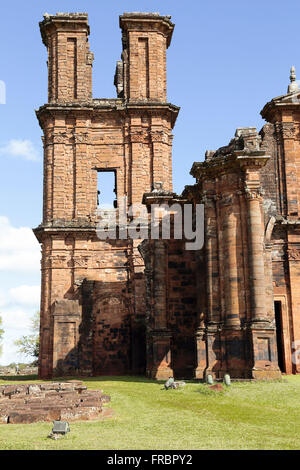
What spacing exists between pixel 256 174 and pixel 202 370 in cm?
609

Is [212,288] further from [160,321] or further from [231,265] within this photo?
[160,321]

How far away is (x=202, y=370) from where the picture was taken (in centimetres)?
1741

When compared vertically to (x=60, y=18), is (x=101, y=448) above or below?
below

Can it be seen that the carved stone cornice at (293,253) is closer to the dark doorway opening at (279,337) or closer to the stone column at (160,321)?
the dark doorway opening at (279,337)

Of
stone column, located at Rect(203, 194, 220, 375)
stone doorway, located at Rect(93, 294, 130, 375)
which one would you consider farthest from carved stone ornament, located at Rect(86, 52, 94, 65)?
stone column, located at Rect(203, 194, 220, 375)

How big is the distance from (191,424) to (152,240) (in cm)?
1185

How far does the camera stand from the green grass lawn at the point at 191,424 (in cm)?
848

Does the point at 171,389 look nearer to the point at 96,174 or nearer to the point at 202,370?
the point at 202,370

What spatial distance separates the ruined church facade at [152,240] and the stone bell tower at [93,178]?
6 cm

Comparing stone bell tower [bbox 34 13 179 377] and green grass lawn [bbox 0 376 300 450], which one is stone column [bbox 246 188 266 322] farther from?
stone bell tower [bbox 34 13 179 377]

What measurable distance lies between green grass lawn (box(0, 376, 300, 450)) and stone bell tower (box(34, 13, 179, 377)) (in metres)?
13.2
